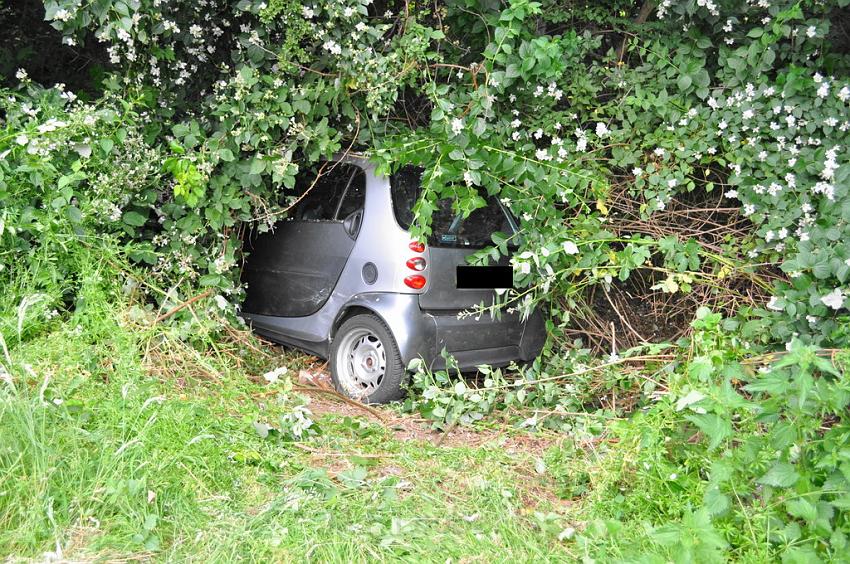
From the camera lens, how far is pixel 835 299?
317 centimetres

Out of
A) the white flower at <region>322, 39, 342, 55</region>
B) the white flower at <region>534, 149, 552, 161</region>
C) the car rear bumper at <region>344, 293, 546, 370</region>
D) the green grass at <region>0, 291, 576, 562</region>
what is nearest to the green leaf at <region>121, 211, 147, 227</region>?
the green grass at <region>0, 291, 576, 562</region>

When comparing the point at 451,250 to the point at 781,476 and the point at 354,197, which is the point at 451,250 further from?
the point at 781,476

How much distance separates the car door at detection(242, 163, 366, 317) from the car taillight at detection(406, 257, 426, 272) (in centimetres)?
49

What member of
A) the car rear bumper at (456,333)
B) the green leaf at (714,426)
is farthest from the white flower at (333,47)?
the green leaf at (714,426)

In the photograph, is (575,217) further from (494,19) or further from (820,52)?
(820,52)

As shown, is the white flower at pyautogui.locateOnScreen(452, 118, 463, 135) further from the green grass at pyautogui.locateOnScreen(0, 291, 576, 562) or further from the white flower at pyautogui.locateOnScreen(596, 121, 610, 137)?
the green grass at pyautogui.locateOnScreen(0, 291, 576, 562)

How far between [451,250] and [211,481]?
2.25 metres

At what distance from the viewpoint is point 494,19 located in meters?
4.22

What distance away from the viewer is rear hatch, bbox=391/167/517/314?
174 inches

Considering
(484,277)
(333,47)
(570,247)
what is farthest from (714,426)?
(333,47)

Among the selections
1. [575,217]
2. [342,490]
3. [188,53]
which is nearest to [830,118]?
[575,217]

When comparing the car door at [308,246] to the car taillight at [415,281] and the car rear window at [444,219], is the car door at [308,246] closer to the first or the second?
the car rear window at [444,219]

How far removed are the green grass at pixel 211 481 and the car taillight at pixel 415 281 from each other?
1.05m

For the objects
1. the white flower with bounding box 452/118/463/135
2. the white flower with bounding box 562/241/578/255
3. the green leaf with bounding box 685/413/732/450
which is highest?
the white flower with bounding box 452/118/463/135
